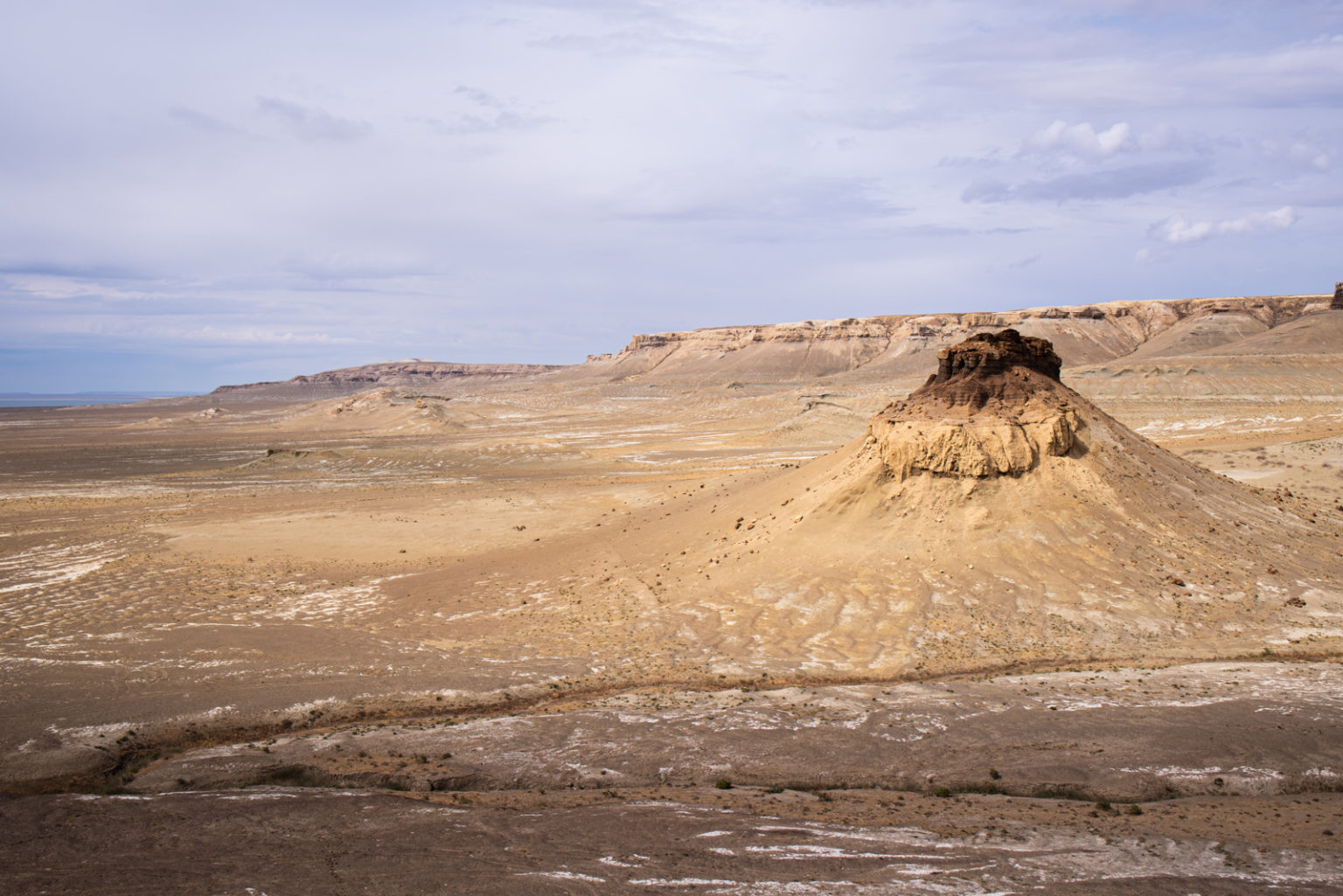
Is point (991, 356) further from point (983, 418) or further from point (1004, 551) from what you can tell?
point (1004, 551)

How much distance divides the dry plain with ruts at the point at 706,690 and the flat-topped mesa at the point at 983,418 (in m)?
0.66

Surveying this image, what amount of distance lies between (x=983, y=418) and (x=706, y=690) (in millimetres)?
9647

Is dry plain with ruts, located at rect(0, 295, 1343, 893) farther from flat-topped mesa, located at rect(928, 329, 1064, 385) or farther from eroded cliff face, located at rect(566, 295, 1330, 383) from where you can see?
Answer: eroded cliff face, located at rect(566, 295, 1330, 383)

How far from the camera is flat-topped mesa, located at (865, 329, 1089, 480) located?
16.7 m

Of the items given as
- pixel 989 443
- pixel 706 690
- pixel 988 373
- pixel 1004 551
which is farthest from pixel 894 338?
pixel 706 690

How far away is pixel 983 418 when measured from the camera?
1719 cm

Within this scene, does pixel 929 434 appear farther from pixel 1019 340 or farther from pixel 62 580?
pixel 62 580

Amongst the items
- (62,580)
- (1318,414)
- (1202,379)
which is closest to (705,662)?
(62,580)

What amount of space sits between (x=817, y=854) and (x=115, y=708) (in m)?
10.3

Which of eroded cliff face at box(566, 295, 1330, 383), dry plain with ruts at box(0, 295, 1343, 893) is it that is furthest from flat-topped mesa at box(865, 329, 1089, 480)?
eroded cliff face at box(566, 295, 1330, 383)

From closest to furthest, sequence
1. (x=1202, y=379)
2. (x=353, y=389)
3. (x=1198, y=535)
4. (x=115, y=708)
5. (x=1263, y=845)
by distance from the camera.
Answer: (x=1263, y=845), (x=115, y=708), (x=1198, y=535), (x=1202, y=379), (x=353, y=389)

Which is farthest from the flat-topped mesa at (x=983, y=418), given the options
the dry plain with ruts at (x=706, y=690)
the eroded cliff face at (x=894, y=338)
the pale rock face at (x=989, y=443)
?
the eroded cliff face at (x=894, y=338)

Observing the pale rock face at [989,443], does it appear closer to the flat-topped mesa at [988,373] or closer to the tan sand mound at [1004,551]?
the tan sand mound at [1004,551]

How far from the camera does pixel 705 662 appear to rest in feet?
42.3
